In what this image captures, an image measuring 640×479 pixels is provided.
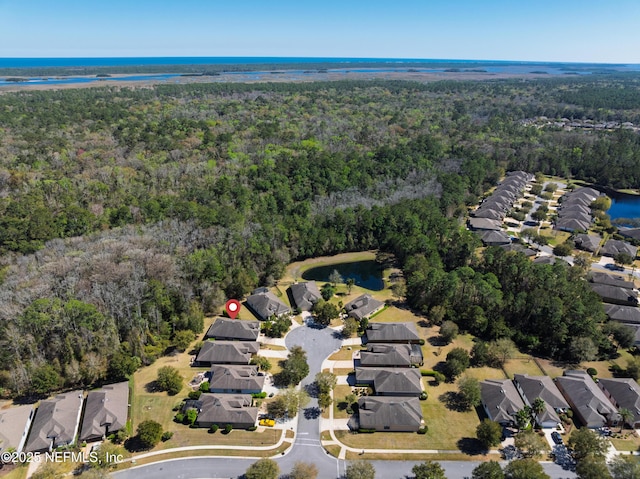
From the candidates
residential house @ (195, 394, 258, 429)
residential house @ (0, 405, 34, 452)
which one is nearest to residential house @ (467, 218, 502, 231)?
residential house @ (195, 394, 258, 429)

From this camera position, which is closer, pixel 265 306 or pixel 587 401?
pixel 587 401

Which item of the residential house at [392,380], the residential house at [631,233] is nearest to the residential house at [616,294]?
the residential house at [631,233]

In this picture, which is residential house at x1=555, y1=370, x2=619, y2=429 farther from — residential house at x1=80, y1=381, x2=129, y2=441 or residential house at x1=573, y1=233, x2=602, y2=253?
residential house at x1=80, y1=381, x2=129, y2=441

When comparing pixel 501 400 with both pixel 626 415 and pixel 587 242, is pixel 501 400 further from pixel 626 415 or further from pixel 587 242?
pixel 587 242

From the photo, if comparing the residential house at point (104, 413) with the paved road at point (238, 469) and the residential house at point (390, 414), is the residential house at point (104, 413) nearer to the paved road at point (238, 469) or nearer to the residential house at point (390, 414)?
the paved road at point (238, 469)

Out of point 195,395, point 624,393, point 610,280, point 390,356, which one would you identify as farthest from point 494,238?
point 195,395

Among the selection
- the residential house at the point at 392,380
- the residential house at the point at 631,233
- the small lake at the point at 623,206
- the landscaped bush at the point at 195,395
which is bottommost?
the landscaped bush at the point at 195,395
